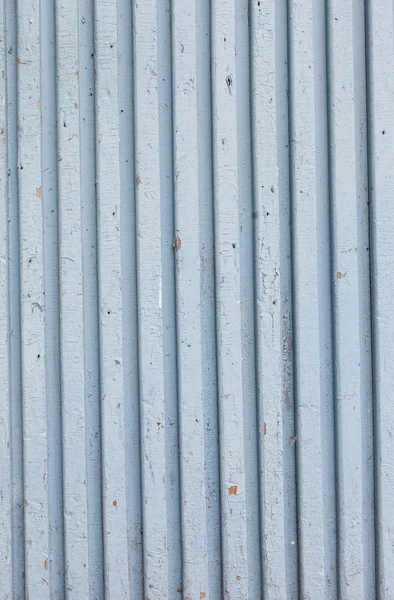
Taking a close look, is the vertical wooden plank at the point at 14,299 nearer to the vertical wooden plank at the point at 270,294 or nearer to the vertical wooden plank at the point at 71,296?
the vertical wooden plank at the point at 71,296

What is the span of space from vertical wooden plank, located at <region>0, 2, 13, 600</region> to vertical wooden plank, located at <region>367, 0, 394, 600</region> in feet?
3.70

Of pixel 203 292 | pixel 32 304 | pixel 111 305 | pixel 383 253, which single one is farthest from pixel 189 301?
pixel 383 253

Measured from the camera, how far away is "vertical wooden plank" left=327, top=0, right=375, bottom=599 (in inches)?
58.4

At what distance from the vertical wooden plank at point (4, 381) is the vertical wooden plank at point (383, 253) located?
1.13 m

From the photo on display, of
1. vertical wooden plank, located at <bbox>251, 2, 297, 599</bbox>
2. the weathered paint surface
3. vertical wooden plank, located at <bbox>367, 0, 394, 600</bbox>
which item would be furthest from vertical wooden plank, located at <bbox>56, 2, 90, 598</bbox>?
vertical wooden plank, located at <bbox>367, 0, 394, 600</bbox>

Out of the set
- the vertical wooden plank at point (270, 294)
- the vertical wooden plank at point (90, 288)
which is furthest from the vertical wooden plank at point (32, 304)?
the vertical wooden plank at point (270, 294)

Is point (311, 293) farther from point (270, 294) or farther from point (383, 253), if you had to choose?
point (383, 253)

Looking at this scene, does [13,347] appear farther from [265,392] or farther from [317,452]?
[317,452]

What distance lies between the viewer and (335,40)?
1.48m

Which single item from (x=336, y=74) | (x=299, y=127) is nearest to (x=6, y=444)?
(x=299, y=127)

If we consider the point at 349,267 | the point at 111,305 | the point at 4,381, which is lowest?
the point at 4,381

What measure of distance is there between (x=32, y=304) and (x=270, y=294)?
0.73 metres

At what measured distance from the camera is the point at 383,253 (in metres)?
1.50

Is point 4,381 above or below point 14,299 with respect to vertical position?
below
